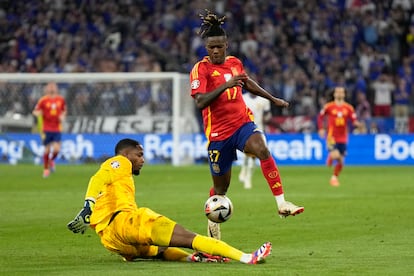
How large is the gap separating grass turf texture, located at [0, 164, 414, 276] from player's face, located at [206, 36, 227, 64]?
85.7 inches

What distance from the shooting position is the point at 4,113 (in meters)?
34.7

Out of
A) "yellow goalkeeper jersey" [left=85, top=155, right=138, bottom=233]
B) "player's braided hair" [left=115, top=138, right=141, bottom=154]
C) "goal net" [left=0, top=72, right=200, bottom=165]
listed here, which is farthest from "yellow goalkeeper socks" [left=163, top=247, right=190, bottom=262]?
"goal net" [left=0, top=72, right=200, bottom=165]

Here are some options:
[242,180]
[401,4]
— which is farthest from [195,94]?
[401,4]

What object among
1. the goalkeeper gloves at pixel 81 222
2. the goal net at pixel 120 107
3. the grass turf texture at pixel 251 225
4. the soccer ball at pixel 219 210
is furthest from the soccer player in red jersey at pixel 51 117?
the goalkeeper gloves at pixel 81 222

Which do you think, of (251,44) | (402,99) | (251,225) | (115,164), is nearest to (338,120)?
(402,99)

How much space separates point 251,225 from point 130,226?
482 cm

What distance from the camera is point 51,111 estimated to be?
28281mm

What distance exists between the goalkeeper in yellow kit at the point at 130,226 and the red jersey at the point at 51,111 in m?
18.0

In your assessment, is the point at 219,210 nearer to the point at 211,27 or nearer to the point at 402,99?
the point at 211,27

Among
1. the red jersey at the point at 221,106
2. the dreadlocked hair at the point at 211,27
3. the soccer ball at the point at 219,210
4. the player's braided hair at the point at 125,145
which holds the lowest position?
the soccer ball at the point at 219,210

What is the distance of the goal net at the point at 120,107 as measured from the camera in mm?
33156

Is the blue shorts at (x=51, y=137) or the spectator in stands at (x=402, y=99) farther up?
the spectator in stands at (x=402, y=99)

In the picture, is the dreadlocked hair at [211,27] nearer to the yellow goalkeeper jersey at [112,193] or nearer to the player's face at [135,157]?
the player's face at [135,157]

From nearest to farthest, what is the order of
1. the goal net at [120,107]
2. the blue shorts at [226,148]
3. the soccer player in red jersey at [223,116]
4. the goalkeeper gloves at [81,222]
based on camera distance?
the goalkeeper gloves at [81,222] < the soccer player in red jersey at [223,116] < the blue shorts at [226,148] < the goal net at [120,107]
